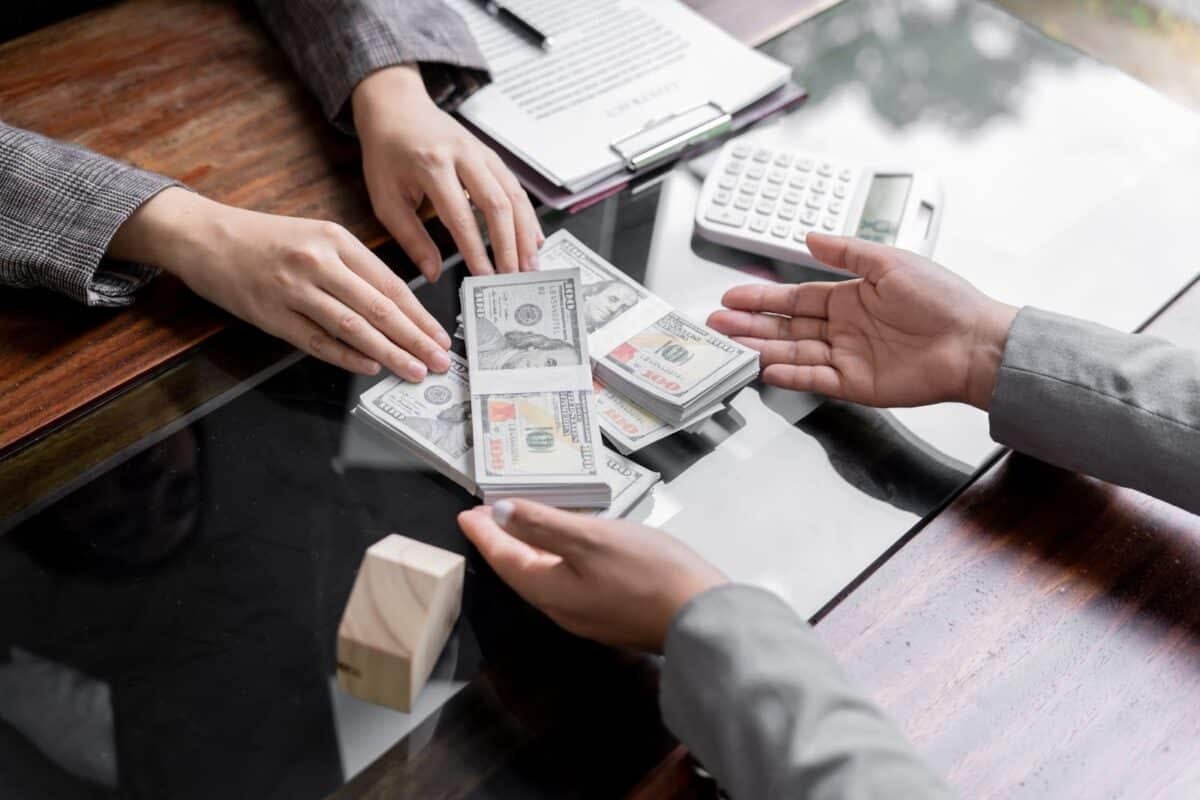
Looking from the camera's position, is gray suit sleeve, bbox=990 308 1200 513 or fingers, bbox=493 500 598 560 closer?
fingers, bbox=493 500 598 560

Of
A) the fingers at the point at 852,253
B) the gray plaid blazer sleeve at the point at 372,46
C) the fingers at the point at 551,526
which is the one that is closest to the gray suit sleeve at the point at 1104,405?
the fingers at the point at 852,253

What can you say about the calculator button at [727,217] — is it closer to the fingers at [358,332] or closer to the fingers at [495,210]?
the fingers at [495,210]

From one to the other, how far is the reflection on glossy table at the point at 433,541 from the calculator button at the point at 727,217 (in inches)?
1.1

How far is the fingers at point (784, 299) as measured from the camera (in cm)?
94

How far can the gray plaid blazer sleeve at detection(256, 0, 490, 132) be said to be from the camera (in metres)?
1.04

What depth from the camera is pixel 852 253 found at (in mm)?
920

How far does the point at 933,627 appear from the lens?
748mm

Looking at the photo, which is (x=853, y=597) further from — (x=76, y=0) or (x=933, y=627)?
(x=76, y=0)

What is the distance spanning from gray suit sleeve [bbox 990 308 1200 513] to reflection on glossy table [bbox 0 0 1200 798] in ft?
0.11

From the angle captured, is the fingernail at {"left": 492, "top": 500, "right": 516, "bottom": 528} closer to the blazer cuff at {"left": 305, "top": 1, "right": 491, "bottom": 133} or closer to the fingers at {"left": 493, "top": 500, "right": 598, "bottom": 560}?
the fingers at {"left": 493, "top": 500, "right": 598, "bottom": 560}

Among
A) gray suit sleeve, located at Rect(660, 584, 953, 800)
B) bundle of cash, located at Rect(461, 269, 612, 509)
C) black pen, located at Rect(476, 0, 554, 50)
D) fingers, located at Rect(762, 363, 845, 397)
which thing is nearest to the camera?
gray suit sleeve, located at Rect(660, 584, 953, 800)

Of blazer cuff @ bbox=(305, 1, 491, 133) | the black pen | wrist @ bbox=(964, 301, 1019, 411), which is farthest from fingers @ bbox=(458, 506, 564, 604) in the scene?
the black pen

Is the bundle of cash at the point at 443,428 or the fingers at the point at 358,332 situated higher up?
the fingers at the point at 358,332

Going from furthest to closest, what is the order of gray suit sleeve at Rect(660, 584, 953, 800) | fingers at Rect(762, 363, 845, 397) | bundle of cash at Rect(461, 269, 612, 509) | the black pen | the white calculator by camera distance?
the black pen
the white calculator
fingers at Rect(762, 363, 845, 397)
bundle of cash at Rect(461, 269, 612, 509)
gray suit sleeve at Rect(660, 584, 953, 800)
